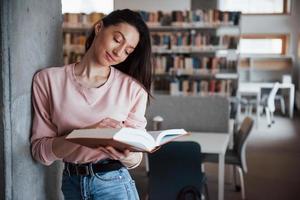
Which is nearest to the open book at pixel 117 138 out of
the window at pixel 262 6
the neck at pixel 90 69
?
the neck at pixel 90 69

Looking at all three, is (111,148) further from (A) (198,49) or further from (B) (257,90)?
(B) (257,90)

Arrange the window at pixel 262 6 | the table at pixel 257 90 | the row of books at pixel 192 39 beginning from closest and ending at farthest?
the row of books at pixel 192 39, the table at pixel 257 90, the window at pixel 262 6

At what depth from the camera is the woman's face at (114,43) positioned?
1.35 m

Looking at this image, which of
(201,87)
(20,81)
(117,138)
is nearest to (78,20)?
(201,87)

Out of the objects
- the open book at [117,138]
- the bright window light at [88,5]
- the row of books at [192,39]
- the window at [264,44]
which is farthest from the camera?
the window at [264,44]

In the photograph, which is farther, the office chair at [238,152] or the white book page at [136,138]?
the office chair at [238,152]

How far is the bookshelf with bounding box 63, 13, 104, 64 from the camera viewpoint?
6465mm

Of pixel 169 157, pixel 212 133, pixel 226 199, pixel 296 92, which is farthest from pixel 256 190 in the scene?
pixel 296 92

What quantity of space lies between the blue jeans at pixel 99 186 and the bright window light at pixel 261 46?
9.25m

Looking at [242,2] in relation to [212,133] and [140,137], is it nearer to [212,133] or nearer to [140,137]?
[212,133]

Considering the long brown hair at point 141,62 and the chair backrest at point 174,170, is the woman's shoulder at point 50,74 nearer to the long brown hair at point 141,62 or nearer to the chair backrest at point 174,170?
the long brown hair at point 141,62

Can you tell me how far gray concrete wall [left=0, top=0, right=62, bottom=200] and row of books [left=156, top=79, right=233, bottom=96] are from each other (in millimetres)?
4707

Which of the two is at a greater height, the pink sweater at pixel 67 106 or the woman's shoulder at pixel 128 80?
the woman's shoulder at pixel 128 80

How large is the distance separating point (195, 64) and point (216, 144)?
285 centimetres
